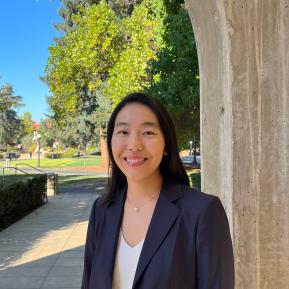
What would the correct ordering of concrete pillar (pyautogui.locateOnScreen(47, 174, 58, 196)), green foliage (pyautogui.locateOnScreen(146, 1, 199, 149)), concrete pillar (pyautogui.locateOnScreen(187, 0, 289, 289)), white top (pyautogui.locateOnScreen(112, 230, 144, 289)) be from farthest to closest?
concrete pillar (pyautogui.locateOnScreen(47, 174, 58, 196)) < green foliage (pyautogui.locateOnScreen(146, 1, 199, 149)) < concrete pillar (pyautogui.locateOnScreen(187, 0, 289, 289)) < white top (pyautogui.locateOnScreen(112, 230, 144, 289))

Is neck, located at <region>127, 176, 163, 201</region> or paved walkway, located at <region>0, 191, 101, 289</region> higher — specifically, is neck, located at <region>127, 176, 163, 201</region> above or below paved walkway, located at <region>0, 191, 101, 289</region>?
above

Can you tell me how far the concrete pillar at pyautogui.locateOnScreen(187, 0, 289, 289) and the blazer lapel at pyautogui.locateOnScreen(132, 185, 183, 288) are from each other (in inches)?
53.3

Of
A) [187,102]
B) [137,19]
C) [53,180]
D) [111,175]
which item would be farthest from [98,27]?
[111,175]

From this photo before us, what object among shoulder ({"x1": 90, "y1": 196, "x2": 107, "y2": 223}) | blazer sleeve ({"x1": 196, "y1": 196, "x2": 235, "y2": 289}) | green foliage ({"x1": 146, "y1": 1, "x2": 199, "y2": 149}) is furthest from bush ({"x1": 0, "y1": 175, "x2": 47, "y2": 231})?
blazer sleeve ({"x1": 196, "y1": 196, "x2": 235, "y2": 289})

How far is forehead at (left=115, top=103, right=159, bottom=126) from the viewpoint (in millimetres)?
1598

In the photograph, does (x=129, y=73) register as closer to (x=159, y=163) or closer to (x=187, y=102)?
(x=187, y=102)

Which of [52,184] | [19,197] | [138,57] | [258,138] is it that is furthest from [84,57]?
[258,138]

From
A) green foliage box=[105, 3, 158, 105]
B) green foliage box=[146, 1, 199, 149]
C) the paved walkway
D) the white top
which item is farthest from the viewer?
green foliage box=[105, 3, 158, 105]

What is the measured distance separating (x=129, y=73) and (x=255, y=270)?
597 inches

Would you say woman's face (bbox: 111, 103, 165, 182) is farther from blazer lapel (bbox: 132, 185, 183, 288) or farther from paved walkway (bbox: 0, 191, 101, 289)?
paved walkway (bbox: 0, 191, 101, 289)

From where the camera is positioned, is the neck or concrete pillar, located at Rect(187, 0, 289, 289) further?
concrete pillar, located at Rect(187, 0, 289, 289)

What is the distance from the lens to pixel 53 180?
701 inches

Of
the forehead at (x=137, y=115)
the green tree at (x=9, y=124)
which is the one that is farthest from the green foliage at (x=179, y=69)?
the green tree at (x=9, y=124)

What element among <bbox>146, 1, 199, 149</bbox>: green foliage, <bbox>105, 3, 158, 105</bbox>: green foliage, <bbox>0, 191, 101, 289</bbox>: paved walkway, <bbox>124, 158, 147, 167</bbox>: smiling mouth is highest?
<bbox>105, 3, 158, 105</bbox>: green foliage
